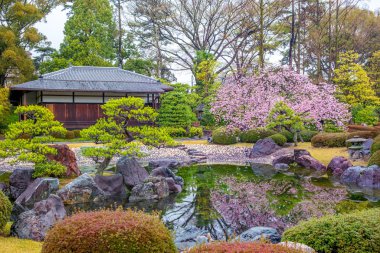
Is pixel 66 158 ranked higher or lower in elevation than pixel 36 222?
higher

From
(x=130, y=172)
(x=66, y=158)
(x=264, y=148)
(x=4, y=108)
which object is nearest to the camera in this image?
(x=130, y=172)

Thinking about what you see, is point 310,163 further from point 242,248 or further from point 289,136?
point 242,248

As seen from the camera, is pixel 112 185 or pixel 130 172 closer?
pixel 112 185

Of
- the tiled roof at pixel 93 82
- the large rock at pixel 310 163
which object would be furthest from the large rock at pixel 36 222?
the tiled roof at pixel 93 82

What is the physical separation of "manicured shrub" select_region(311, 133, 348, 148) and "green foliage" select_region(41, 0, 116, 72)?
20658 mm

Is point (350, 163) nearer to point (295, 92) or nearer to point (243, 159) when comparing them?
point (243, 159)

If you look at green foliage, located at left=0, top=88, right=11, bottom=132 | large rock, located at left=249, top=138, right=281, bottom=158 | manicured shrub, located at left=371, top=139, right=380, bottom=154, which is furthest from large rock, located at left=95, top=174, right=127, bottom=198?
green foliage, located at left=0, top=88, right=11, bottom=132

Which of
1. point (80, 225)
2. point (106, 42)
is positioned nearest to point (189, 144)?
point (106, 42)

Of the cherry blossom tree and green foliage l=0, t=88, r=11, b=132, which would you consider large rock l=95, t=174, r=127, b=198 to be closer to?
the cherry blossom tree

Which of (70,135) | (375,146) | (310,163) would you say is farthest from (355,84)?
(70,135)

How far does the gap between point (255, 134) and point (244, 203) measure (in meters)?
12.9

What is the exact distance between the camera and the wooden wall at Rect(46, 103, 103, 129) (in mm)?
26469

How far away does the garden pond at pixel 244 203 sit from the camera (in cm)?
829

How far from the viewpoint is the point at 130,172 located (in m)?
12.6
